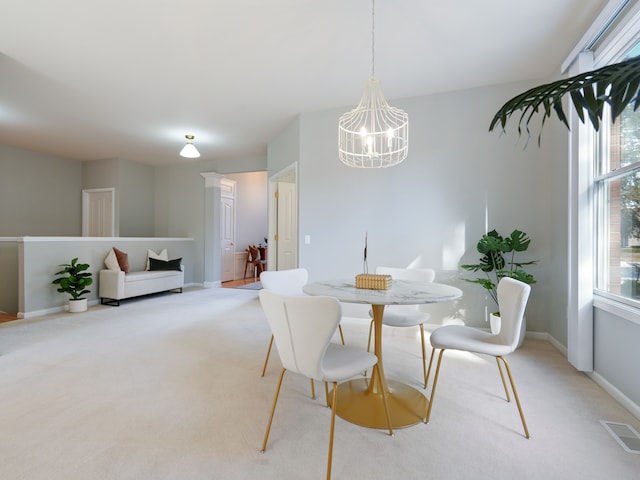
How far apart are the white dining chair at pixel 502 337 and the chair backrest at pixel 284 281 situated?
1.07 m

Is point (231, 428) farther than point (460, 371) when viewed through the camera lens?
No

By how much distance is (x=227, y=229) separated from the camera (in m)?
7.27

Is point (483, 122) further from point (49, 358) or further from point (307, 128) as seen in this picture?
point (49, 358)

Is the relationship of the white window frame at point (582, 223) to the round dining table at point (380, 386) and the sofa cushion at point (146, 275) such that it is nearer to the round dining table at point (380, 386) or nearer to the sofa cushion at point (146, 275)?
the round dining table at point (380, 386)

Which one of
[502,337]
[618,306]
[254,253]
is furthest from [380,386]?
[254,253]

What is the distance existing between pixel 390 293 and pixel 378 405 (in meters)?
0.70

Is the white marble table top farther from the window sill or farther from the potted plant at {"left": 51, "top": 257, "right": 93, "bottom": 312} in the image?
the potted plant at {"left": 51, "top": 257, "right": 93, "bottom": 312}

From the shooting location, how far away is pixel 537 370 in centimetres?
251

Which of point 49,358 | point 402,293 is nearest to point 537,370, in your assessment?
point 402,293

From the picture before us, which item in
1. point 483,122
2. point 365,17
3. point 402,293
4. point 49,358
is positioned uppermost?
point 365,17

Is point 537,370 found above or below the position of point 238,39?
below

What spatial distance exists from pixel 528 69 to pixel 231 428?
3874mm

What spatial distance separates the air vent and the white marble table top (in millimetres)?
1054

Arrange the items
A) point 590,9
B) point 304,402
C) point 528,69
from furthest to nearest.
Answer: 1. point 528,69
2. point 590,9
3. point 304,402
